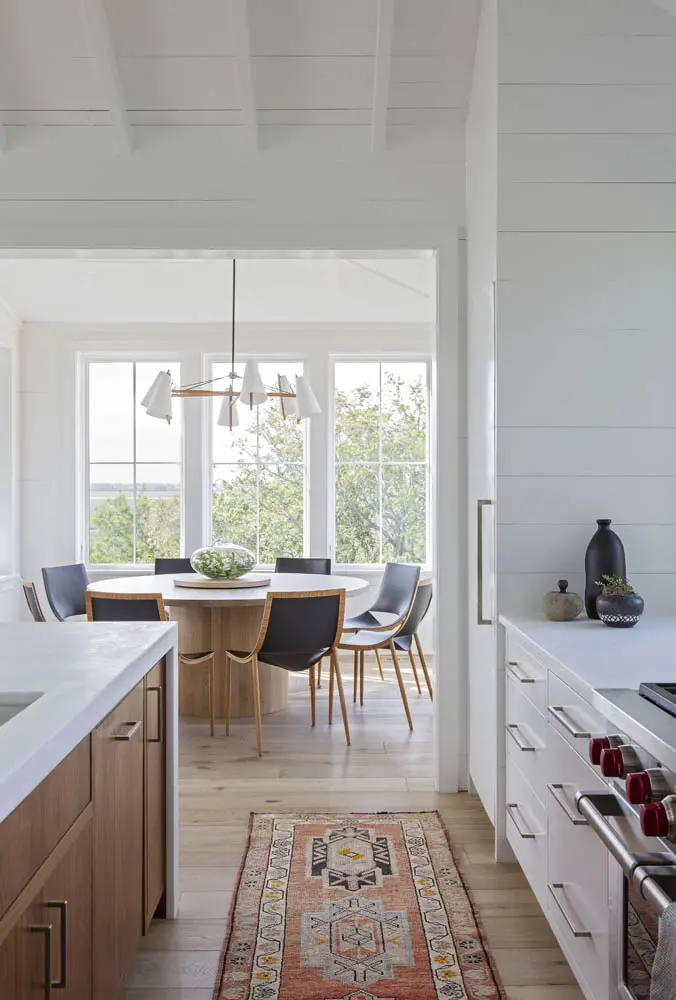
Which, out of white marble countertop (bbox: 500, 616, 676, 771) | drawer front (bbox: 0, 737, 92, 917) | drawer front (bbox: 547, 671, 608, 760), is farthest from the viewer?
drawer front (bbox: 547, 671, 608, 760)

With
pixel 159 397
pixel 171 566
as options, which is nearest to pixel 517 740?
pixel 159 397

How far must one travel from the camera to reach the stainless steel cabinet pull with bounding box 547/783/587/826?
1.76 meters

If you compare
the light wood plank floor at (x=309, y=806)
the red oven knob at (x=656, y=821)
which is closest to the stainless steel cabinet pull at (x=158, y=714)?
the light wood plank floor at (x=309, y=806)

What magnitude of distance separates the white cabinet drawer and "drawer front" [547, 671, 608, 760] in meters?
0.03

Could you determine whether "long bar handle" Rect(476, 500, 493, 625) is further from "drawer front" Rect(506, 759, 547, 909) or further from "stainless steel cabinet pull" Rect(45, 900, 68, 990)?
"stainless steel cabinet pull" Rect(45, 900, 68, 990)

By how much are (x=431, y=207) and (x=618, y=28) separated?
3.33 ft

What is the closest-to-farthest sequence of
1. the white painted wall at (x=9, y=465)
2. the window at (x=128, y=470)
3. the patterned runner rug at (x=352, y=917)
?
the patterned runner rug at (x=352, y=917), the white painted wall at (x=9, y=465), the window at (x=128, y=470)

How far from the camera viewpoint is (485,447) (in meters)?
3.04

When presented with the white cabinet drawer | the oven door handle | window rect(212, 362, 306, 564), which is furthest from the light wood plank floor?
window rect(212, 362, 306, 564)

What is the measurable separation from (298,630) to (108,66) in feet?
8.30

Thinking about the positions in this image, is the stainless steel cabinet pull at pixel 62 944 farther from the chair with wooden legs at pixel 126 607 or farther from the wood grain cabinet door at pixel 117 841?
the chair with wooden legs at pixel 126 607

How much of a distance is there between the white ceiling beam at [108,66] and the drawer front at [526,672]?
249 centimetres

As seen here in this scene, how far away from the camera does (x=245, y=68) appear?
3.17 metres

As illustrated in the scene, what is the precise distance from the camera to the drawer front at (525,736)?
7.24ft
